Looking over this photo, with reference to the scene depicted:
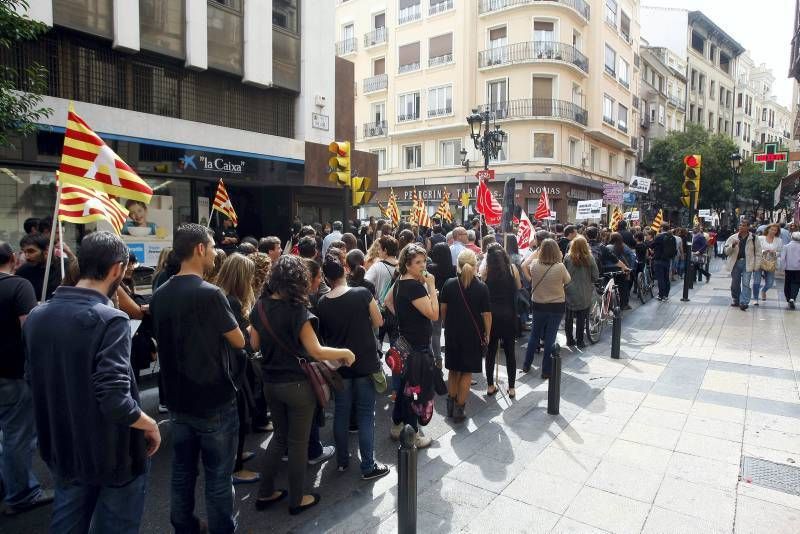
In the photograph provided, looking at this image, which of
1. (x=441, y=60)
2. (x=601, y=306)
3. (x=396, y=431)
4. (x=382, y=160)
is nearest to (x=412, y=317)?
(x=396, y=431)

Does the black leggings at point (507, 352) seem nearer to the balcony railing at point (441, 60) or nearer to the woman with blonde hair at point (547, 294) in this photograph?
the woman with blonde hair at point (547, 294)

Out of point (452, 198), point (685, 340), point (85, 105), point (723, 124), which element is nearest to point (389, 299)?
point (685, 340)

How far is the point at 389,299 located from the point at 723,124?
6638 cm

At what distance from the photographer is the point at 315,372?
3.65 meters

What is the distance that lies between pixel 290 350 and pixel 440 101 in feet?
106

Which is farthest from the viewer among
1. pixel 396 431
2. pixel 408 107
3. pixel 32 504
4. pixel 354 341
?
pixel 408 107

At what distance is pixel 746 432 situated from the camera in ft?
17.5

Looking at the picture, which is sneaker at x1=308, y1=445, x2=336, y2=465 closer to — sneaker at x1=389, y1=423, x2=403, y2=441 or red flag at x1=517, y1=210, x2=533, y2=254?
sneaker at x1=389, y1=423, x2=403, y2=441

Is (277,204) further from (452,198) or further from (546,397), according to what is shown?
(452,198)

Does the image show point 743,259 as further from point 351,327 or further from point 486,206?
point 351,327

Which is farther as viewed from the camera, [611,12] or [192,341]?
[611,12]

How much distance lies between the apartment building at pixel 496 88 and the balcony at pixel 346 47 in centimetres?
11

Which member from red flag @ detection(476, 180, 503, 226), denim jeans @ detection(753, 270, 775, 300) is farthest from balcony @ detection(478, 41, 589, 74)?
denim jeans @ detection(753, 270, 775, 300)

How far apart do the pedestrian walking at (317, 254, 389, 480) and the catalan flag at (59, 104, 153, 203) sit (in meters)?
2.43
